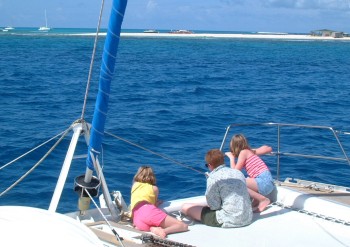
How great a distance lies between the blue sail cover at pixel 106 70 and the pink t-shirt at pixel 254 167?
7.78 feet

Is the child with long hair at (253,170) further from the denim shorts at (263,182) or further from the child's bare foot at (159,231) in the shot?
the child's bare foot at (159,231)

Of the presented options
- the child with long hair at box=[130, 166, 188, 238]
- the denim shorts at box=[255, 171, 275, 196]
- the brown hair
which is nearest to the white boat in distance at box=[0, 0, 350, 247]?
the child with long hair at box=[130, 166, 188, 238]

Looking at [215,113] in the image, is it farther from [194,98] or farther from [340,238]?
[340,238]

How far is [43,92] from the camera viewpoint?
87.7 ft

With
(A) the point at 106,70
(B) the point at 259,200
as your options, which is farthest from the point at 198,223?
(A) the point at 106,70

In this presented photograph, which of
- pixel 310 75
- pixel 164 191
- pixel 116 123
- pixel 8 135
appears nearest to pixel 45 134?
pixel 8 135

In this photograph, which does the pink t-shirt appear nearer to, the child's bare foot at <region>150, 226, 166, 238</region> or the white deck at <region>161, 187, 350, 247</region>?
the white deck at <region>161, 187, 350, 247</region>

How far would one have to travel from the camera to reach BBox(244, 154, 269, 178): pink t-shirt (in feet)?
24.2

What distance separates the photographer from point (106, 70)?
539 centimetres

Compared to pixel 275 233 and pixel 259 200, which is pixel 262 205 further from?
pixel 275 233

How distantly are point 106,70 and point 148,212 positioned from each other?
1.78 meters

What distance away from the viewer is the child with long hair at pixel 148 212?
6285 millimetres

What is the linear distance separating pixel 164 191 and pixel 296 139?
6.51 m

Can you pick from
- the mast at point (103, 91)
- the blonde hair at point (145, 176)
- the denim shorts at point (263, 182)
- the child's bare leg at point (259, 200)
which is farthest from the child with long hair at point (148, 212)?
the denim shorts at point (263, 182)
